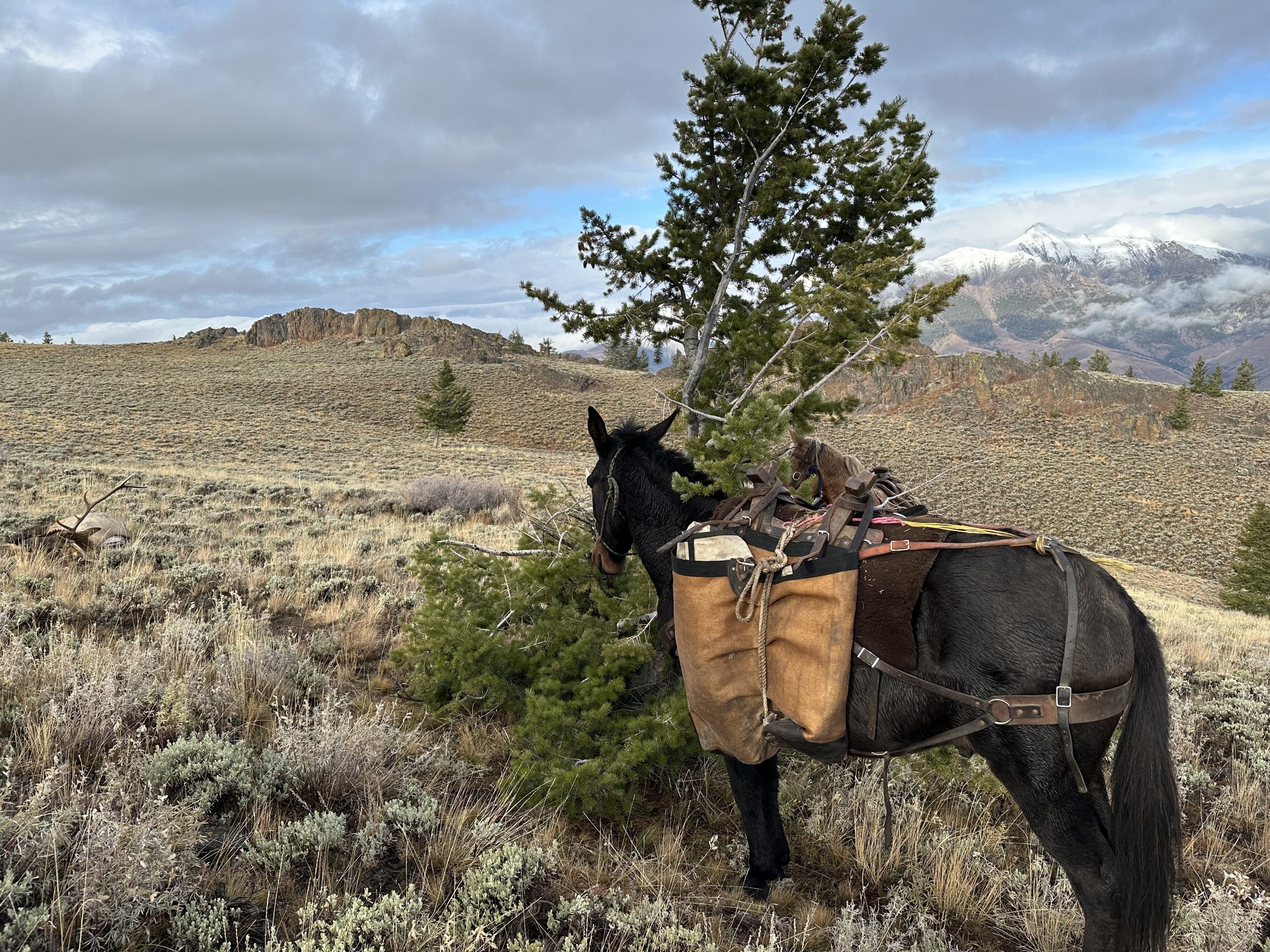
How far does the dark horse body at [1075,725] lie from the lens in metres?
2.36

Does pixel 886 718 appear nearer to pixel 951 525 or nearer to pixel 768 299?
pixel 951 525

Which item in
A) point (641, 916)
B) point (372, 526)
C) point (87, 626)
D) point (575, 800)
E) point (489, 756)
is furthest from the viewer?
point (372, 526)

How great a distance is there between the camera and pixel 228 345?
286 feet

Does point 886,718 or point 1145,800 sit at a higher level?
point 886,718

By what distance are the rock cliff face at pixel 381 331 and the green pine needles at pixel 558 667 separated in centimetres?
7970

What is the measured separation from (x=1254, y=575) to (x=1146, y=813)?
29839 mm

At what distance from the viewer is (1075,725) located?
7.77 ft

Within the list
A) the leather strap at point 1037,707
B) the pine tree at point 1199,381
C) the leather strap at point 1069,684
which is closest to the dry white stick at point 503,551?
the leather strap at point 1037,707

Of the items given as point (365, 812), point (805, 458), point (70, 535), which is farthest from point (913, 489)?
point (70, 535)

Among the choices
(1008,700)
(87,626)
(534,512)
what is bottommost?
(87,626)

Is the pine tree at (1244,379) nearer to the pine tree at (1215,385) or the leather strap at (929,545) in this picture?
the pine tree at (1215,385)

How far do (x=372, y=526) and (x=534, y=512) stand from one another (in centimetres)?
683

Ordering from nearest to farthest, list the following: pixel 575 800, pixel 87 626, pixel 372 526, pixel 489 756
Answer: pixel 575 800, pixel 489 756, pixel 87 626, pixel 372 526

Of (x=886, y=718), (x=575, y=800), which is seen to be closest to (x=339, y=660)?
(x=575, y=800)
